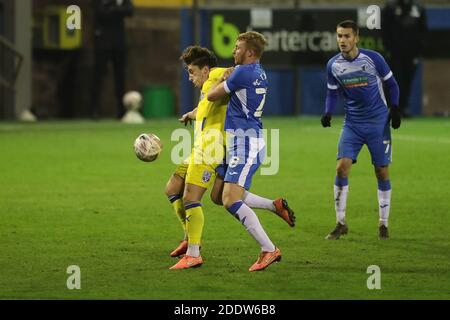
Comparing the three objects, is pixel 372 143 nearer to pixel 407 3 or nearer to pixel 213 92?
pixel 213 92

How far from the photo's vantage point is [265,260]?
396 inches

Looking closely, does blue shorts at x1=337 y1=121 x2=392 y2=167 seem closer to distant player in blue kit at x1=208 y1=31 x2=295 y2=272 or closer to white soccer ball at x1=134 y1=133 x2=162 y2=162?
white soccer ball at x1=134 y1=133 x2=162 y2=162

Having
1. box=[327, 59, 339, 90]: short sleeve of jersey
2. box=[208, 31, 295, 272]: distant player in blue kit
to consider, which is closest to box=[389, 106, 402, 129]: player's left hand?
box=[327, 59, 339, 90]: short sleeve of jersey

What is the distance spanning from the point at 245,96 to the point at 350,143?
8.02 feet

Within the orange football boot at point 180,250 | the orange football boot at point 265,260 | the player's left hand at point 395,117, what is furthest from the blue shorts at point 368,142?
the orange football boot at point 265,260

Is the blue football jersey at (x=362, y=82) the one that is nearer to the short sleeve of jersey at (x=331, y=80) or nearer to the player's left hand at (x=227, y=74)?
the short sleeve of jersey at (x=331, y=80)

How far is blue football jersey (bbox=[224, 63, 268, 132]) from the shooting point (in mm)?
10055

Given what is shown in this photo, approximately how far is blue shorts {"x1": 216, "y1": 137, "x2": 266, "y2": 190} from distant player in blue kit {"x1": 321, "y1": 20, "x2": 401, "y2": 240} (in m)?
2.13

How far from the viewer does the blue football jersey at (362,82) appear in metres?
12.2

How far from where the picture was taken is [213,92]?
1007 cm

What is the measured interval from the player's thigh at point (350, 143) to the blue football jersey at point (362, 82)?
0.11 m
